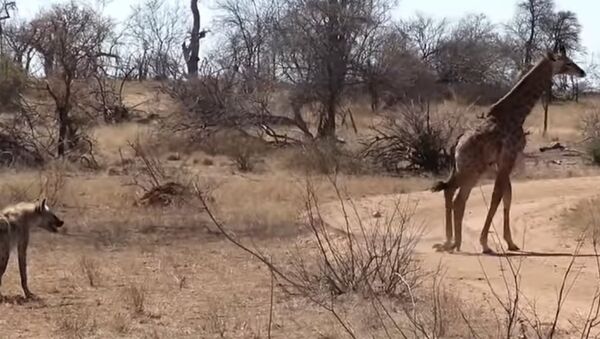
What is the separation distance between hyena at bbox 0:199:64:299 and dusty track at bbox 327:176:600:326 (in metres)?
4.66

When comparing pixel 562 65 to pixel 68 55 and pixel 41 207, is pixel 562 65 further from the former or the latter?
pixel 68 55

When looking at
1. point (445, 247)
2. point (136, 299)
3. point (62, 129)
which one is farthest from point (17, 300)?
point (62, 129)

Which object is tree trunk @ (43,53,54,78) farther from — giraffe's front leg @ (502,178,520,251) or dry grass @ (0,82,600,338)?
giraffe's front leg @ (502,178,520,251)

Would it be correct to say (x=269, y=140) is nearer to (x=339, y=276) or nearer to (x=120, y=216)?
(x=120, y=216)

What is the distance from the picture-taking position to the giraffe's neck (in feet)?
47.1

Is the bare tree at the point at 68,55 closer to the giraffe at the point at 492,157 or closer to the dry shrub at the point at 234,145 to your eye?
the dry shrub at the point at 234,145

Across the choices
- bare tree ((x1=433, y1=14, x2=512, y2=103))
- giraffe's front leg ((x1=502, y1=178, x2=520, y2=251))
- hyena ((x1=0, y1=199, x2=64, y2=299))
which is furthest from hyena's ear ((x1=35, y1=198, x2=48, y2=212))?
bare tree ((x1=433, y1=14, x2=512, y2=103))

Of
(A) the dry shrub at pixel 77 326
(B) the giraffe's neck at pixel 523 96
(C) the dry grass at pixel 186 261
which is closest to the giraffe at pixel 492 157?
(B) the giraffe's neck at pixel 523 96

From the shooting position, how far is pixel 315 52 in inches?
1346

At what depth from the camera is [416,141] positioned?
29.0m

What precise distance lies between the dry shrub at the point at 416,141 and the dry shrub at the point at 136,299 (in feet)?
57.6

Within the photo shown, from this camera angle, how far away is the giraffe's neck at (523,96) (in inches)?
565

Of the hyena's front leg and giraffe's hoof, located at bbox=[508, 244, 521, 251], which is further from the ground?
the hyena's front leg

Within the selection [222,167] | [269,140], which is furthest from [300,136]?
[222,167]
